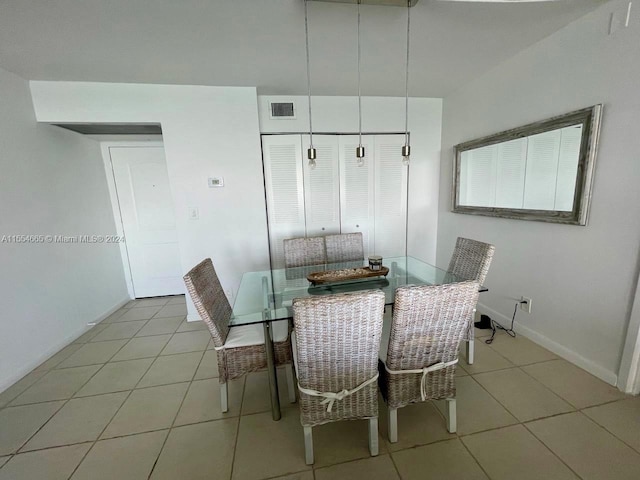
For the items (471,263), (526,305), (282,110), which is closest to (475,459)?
(471,263)

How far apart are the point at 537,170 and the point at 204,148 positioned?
9.38 ft

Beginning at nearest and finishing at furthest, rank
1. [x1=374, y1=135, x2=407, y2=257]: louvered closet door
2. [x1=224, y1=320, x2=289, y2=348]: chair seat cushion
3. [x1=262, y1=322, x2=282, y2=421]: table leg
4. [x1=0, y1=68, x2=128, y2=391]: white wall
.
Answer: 1. [x1=262, y1=322, x2=282, y2=421]: table leg
2. [x1=224, y1=320, x2=289, y2=348]: chair seat cushion
3. [x1=0, y1=68, x2=128, y2=391]: white wall
4. [x1=374, y1=135, x2=407, y2=257]: louvered closet door

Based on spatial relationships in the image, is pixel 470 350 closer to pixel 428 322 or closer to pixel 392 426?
pixel 392 426

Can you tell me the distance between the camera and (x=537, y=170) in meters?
1.94

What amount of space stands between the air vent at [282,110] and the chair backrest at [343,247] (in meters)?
1.39

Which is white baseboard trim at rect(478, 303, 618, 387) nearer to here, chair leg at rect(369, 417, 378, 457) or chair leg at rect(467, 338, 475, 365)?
chair leg at rect(467, 338, 475, 365)

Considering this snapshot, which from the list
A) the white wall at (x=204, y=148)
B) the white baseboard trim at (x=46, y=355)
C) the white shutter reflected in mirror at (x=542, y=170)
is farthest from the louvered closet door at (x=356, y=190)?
the white baseboard trim at (x=46, y=355)

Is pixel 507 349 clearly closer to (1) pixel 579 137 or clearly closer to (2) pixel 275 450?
(1) pixel 579 137

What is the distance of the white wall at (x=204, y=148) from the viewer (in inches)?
88.8

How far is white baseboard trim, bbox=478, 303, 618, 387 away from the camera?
5.34ft

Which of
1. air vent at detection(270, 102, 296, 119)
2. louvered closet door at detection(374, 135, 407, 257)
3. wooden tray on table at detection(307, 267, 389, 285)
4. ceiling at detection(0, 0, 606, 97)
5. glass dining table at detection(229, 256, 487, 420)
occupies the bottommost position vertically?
glass dining table at detection(229, 256, 487, 420)

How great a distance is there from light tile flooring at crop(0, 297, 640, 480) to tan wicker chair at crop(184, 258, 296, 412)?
0.27 metres

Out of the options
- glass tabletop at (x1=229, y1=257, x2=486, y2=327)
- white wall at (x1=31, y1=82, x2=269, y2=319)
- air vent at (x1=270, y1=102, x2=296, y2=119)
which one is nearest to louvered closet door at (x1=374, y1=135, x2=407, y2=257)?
glass tabletop at (x1=229, y1=257, x2=486, y2=327)

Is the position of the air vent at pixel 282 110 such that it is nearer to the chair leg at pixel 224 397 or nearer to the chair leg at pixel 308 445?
the chair leg at pixel 224 397
